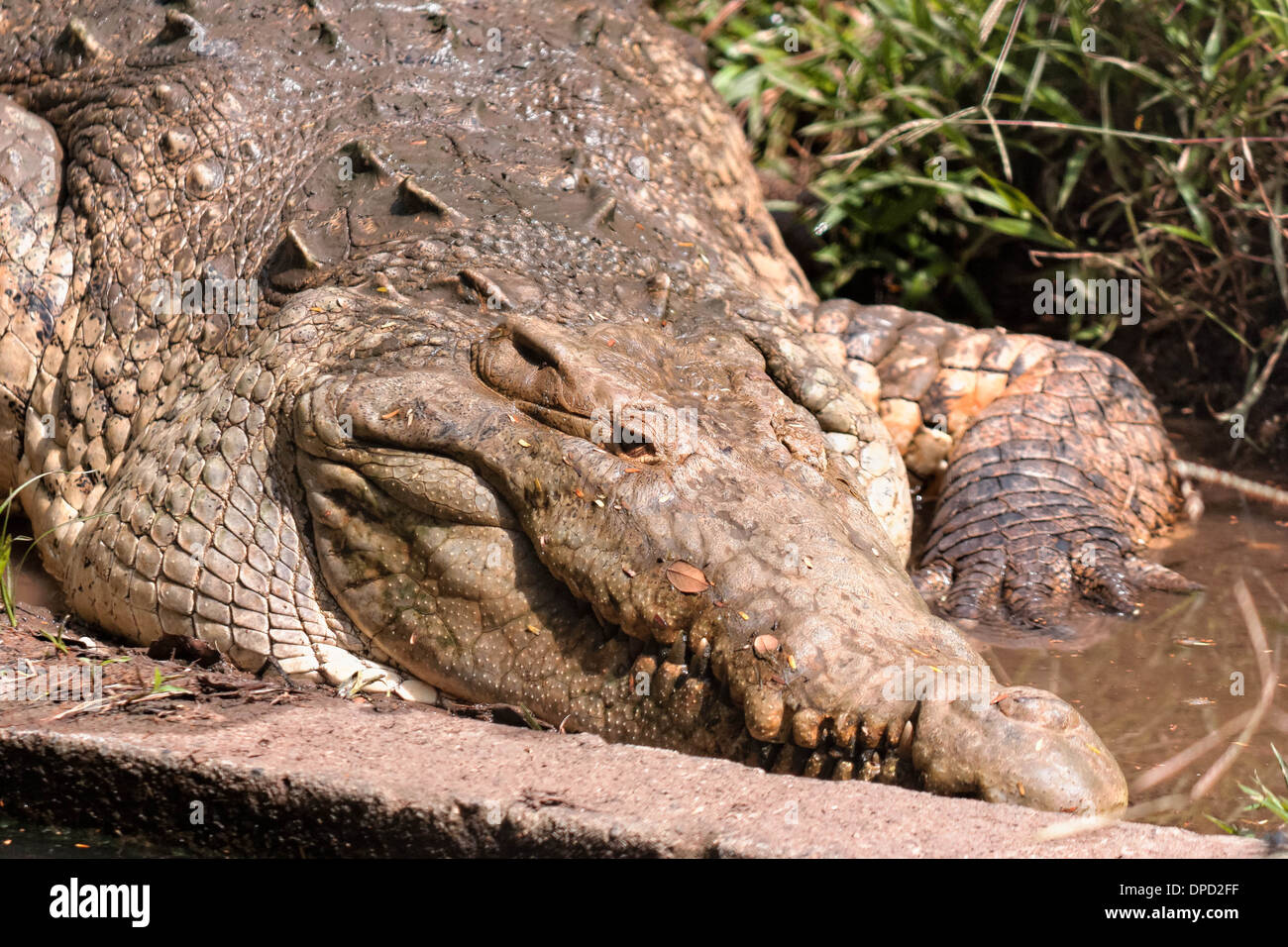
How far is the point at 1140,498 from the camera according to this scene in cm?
442

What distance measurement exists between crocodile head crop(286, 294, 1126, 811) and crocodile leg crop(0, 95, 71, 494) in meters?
1.47

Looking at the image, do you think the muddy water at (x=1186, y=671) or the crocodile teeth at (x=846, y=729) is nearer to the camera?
the crocodile teeth at (x=846, y=729)

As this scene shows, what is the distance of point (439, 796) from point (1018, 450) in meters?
2.77

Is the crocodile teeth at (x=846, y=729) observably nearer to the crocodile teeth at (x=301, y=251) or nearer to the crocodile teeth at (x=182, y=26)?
the crocodile teeth at (x=301, y=251)

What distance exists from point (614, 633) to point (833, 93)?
4222 millimetres

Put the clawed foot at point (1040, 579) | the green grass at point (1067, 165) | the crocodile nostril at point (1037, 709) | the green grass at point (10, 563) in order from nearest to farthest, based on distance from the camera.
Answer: the crocodile nostril at point (1037, 709) → the green grass at point (10, 563) → the clawed foot at point (1040, 579) → the green grass at point (1067, 165)

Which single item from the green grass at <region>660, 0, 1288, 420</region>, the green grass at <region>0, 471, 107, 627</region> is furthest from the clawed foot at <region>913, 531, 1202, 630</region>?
the green grass at <region>0, 471, 107, 627</region>

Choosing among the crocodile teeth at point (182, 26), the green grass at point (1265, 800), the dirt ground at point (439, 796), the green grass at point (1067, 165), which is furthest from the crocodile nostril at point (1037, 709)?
the crocodile teeth at point (182, 26)

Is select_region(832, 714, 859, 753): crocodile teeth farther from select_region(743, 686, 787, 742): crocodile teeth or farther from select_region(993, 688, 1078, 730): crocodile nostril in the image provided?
select_region(993, 688, 1078, 730): crocodile nostril

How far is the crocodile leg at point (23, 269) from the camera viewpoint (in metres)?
3.96

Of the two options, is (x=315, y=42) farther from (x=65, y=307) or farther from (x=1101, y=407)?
(x=1101, y=407)

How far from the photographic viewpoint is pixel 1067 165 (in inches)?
214

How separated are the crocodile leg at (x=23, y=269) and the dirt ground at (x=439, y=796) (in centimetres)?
170

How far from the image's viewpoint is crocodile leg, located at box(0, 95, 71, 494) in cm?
396
